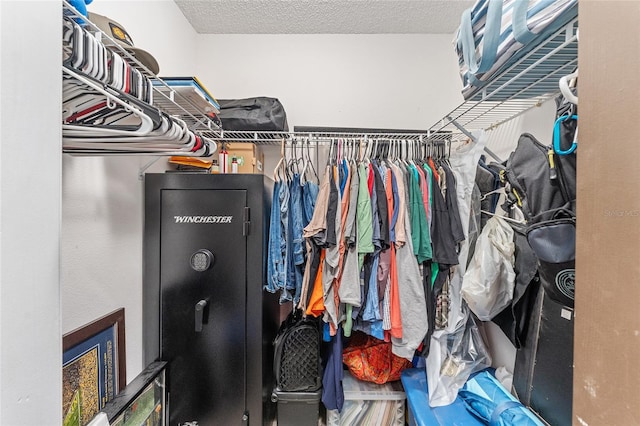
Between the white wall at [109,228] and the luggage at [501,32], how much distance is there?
1.48m

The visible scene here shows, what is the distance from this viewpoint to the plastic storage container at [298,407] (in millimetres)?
1401

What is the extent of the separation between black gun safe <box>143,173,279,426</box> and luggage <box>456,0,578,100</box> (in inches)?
39.8

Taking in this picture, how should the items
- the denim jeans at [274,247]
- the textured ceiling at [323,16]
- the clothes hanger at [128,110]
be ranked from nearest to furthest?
the clothes hanger at [128,110] < the denim jeans at [274,247] < the textured ceiling at [323,16]

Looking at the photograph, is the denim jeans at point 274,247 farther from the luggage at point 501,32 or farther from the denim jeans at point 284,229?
the luggage at point 501,32

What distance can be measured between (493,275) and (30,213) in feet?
4.46

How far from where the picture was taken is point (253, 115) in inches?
62.5

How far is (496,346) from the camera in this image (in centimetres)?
134

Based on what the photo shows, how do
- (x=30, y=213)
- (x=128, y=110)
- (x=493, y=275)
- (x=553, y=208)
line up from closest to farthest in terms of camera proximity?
(x=30, y=213)
(x=128, y=110)
(x=553, y=208)
(x=493, y=275)

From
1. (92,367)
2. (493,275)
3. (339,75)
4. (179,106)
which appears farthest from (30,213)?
(339,75)

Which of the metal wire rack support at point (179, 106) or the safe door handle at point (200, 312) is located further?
the safe door handle at point (200, 312)

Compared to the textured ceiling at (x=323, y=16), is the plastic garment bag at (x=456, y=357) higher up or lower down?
lower down

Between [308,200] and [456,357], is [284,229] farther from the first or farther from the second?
[456,357]

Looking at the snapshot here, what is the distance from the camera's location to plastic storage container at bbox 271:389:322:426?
1.40 meters

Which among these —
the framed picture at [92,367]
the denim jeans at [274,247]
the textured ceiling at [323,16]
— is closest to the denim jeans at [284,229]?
the denim jeans at [274,247]
